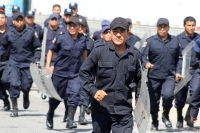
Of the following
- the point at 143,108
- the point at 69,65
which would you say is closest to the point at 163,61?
the point at 69,65

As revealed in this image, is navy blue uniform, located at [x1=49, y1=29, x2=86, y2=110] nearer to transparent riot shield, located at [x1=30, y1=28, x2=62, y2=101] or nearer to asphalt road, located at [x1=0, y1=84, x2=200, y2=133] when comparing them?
transparent riot shield, located at [x1=30, y1=28, x2=62, y2=101]

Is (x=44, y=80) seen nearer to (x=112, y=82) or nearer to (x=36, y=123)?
(x=36, y=123)

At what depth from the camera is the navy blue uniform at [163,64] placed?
41.9ft

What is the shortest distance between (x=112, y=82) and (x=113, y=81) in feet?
0.05

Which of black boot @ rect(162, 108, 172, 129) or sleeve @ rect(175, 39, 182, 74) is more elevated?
sleeve @ rect(175, 39, 182, 74)

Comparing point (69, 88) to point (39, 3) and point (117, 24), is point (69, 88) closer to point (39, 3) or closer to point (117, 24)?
point (117, 24)

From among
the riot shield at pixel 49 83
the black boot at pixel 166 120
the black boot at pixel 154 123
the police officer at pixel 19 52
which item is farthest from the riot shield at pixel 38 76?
the black boot at pixel 166 120

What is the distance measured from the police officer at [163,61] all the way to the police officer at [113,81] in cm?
415

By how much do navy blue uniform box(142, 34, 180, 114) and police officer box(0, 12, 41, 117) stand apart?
2.31 metres

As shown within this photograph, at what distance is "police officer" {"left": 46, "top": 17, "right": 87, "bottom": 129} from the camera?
39.6ft

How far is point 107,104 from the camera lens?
854 cm

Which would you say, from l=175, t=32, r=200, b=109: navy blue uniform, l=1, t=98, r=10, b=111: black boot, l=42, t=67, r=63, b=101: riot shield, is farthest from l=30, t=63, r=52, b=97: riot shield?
l=175, t=32, r=200, b=109: navy blue uniform

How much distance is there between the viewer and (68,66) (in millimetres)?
12164

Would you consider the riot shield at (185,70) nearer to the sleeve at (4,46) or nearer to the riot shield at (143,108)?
the sleeve at (4,46)
